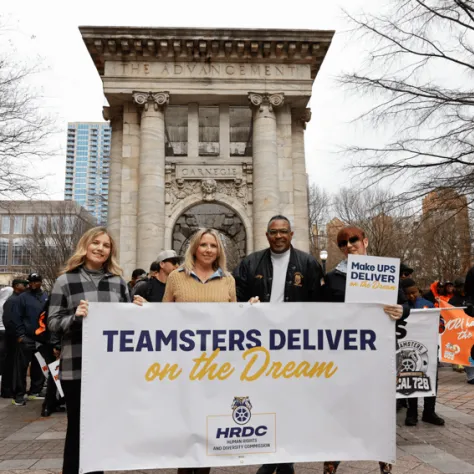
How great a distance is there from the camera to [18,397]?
8.40m

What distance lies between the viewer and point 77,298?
354cm

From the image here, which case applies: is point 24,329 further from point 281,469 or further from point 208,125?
point 208,125

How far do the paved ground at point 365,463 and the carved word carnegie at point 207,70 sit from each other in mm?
14486

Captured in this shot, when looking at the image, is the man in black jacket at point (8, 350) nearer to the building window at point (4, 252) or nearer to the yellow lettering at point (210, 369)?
the yellow lettering at point (210, 369)

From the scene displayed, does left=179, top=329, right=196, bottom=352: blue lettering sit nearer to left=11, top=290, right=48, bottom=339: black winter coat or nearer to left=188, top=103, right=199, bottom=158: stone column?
left=11, top=290, right=48, bottom=339: black winter coat

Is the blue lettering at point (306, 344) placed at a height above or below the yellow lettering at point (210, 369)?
above

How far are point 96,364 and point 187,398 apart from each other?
0.70 metres

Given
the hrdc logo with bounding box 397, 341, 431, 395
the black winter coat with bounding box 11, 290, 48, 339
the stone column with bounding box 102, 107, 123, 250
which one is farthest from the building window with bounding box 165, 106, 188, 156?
the hrdc logo with bounding box 397, 341, 431, 395

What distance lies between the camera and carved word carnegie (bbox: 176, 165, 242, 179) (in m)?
19.4

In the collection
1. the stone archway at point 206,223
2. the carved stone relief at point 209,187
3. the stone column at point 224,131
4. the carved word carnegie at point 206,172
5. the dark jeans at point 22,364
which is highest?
the stone column at point 224,131

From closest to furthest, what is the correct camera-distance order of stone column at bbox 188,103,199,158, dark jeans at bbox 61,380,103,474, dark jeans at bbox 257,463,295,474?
dark jeans at bbox 61,380,103,474
dark jeans at bbox 257,463,295,474
stone column at bbox 188,103,199,158

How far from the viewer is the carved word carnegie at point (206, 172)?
19438 millimetres

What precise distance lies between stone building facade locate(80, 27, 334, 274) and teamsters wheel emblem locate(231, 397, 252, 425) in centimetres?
1464

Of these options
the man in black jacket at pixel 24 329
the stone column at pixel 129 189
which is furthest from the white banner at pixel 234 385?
the stone column at pixel 129 189
